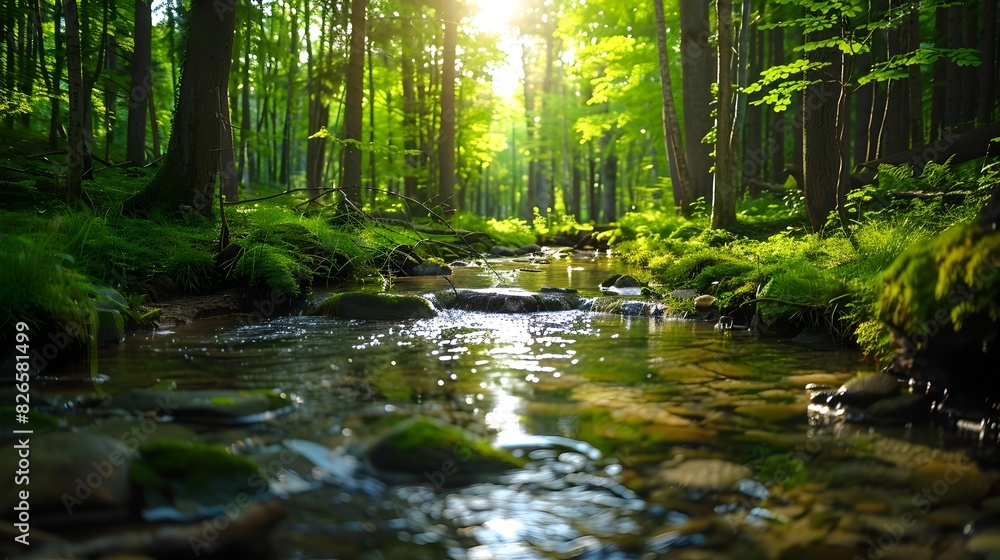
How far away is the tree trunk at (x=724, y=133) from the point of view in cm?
1205

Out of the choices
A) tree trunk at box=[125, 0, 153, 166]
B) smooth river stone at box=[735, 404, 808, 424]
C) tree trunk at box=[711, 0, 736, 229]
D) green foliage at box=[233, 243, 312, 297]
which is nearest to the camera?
smooth river stone at box=[735, 404, 808, 424]

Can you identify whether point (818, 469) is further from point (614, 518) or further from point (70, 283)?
point (70, 283)

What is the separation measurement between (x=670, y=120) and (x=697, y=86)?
115 cm

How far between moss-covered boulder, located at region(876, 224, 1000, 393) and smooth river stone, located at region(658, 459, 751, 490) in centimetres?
165

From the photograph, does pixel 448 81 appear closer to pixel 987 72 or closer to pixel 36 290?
pixel 987 72

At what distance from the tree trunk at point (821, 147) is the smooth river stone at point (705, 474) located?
814cm

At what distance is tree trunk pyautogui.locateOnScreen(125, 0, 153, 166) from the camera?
14336mm

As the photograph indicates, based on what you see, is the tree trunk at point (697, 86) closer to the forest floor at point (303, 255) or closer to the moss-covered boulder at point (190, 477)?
the forest floor at point (303, 255)

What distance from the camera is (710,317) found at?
783cm

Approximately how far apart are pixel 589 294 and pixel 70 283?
246 inches

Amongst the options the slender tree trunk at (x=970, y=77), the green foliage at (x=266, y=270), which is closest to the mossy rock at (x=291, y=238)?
the green foliage at (x=266, y=270)

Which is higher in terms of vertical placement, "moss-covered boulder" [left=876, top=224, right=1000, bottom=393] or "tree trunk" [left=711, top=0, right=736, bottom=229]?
"tree trunk" [left=711, top=0, right=736, bottom=229]

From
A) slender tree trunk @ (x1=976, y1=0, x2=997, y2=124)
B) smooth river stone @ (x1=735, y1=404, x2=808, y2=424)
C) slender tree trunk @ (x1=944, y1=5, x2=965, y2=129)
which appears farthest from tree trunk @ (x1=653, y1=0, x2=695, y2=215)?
smooth river stone @ (x1=735, y1=404, x2=808, y2=424)

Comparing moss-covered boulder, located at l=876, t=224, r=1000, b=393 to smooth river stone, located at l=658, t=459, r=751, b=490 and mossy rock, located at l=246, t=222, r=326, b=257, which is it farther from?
mossy rock, located at l=246, t=222, r=326, b=257
